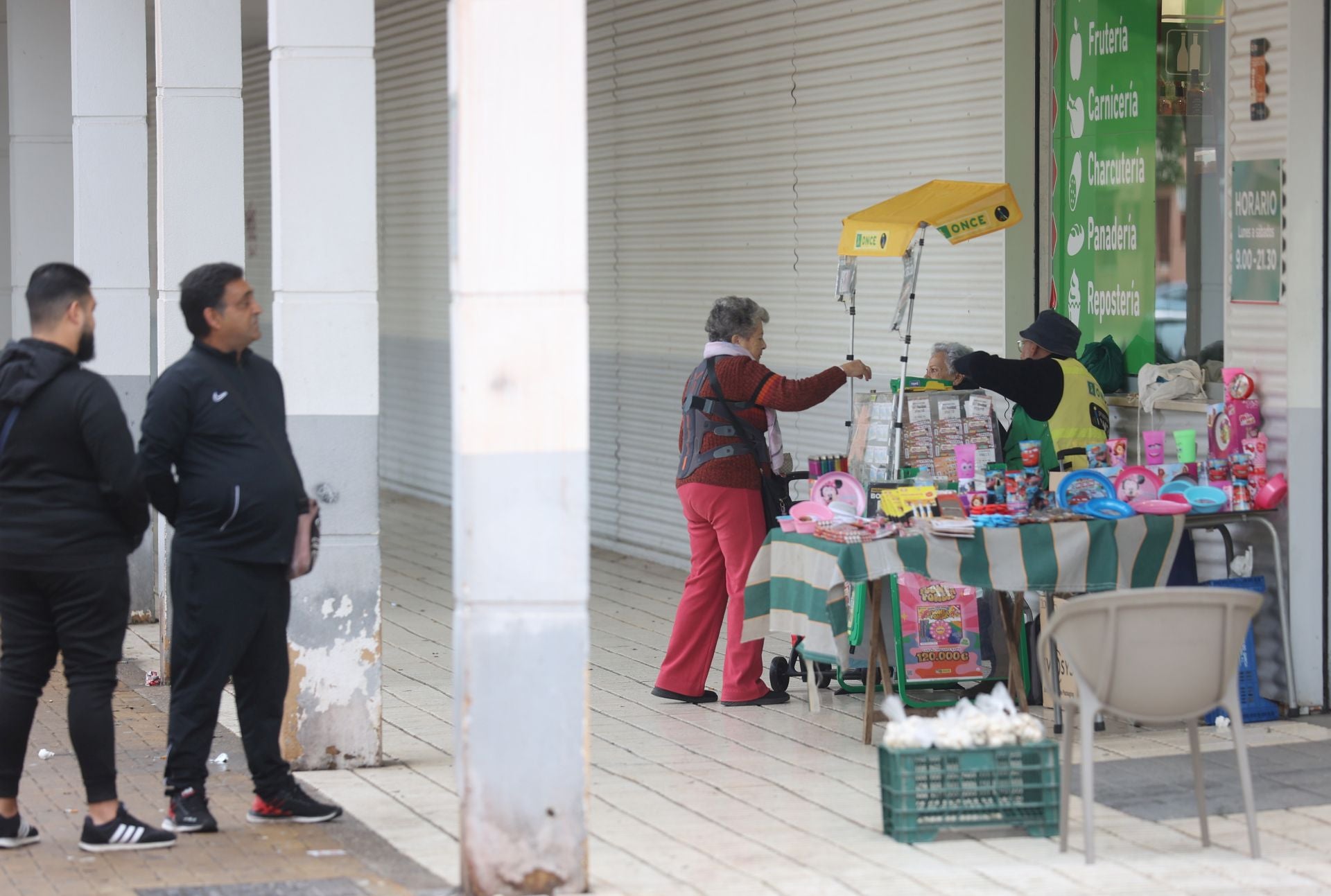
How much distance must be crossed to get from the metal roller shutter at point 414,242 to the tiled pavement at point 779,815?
25.3ft

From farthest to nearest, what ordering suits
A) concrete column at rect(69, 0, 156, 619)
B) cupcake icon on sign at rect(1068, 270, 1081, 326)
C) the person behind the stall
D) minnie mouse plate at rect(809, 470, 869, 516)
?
concrete column at rect(69, 0, 156, 619), cupcake icon on sign at rect(1068, 270, 1081, 326), the person behind the stall, minnie mouse plate at rect(809, 470, 869, 516)

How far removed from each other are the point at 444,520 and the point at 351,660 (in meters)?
8.88

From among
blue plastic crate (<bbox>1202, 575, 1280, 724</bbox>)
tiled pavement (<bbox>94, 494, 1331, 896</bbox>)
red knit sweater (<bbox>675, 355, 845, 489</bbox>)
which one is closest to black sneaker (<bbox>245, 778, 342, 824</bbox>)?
tiled pavement (<bbox>94, 494, 1331, 896</bbox>)

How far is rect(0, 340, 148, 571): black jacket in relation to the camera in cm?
593

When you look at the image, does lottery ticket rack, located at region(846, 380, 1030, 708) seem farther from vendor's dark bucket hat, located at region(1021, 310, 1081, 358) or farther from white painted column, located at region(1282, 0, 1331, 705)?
white painted column, located at region(1282, 0, 1331, 705)

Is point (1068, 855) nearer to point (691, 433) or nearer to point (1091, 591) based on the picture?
point (1091, 591)

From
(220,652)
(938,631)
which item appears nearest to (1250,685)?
(938,631)

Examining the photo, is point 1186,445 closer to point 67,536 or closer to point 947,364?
point 947,364

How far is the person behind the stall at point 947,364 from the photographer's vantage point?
8469 millimetres

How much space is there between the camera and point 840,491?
25.5 feet

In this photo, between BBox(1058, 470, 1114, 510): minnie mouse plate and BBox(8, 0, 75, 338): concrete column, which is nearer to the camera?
BBox(1058, 470, 1114, 510): minnie mouse plate

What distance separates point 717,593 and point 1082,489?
1828 mm

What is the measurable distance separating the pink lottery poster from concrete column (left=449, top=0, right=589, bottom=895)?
2883mm

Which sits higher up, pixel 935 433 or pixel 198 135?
pixel 198 135
